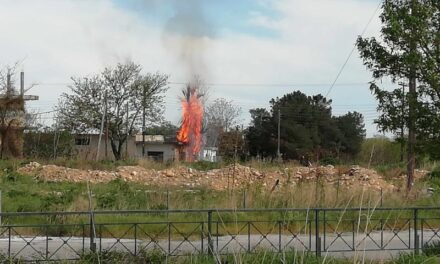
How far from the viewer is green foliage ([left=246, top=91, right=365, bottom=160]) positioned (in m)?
60.6

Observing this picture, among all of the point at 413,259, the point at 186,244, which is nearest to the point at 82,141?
the point at 186,244

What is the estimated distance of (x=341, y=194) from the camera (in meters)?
19.0

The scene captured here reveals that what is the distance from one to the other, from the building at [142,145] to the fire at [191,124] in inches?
61.1

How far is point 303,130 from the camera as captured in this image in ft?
202

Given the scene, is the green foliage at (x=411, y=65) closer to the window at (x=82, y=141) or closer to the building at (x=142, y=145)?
the building at (x=142, y=145)

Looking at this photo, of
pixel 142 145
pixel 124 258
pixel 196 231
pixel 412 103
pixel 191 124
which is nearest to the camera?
pixel 124 258

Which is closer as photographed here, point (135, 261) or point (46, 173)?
point (135, 261)

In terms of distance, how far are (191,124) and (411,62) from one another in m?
41.1

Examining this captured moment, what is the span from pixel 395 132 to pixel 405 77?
1462mm

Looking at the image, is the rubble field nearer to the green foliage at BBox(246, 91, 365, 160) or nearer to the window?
the window

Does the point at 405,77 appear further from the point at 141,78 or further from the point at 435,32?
the point at 141,78

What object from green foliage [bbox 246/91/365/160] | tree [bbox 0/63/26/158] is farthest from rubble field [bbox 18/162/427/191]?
green foliage [bbox 246/91/365/160]

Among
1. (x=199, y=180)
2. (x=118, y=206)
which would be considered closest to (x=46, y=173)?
(x=199, y=180)

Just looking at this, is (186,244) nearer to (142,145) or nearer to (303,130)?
(303,130)
